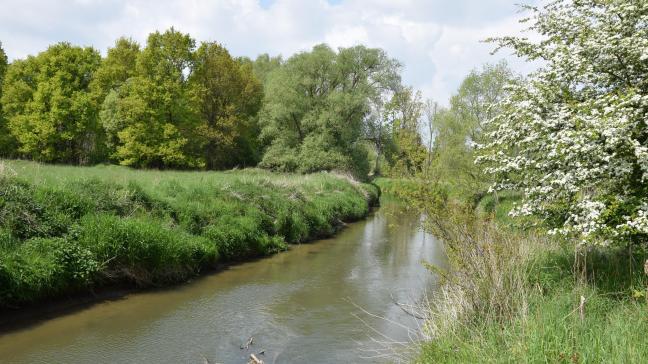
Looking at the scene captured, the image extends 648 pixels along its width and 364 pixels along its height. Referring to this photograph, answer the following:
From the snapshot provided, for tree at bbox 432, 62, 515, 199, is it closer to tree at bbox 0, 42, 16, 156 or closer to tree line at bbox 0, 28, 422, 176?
tree line at bbox 0, 28, 422, 176

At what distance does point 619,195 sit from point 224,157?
120ft

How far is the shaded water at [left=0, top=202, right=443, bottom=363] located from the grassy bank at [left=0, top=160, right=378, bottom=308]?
658 mm

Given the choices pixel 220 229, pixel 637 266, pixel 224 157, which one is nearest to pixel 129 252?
pixel 220 229

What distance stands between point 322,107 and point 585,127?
1393 inches

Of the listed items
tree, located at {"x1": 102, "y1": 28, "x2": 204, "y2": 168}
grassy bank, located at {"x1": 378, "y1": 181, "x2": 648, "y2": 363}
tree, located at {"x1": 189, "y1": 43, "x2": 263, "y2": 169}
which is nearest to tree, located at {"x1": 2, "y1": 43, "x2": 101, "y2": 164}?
tree, located at {"x1": 102, "y1": 28, "x2": 204, "y2": 168}

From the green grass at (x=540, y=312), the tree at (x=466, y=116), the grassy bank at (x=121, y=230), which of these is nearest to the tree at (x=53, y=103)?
the grassy bank at (x=121, y=230)

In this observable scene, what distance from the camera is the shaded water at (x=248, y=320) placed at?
817cm

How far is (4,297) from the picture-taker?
28.9ft

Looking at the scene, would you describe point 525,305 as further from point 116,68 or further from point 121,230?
point 116,68

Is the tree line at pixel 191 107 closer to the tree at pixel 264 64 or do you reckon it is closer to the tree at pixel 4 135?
the tree at pixel 4 135

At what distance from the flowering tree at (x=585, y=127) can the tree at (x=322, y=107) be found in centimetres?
2984

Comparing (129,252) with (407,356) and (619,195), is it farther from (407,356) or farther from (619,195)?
(619,195)

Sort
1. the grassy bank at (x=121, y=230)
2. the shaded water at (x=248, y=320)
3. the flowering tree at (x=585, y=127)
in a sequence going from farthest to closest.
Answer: the grassy bank at (x=121, y=230)
the shaded water at (x=248, y=320)
the flowering tree at (x=585, y=127)

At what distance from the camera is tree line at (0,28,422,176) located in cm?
3491
